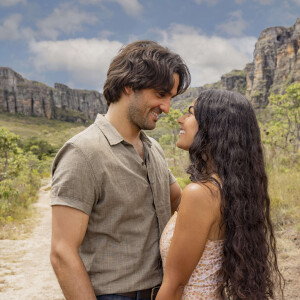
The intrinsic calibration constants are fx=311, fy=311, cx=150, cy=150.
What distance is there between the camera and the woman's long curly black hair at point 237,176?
4.74ft

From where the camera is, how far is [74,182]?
1313 millimetres

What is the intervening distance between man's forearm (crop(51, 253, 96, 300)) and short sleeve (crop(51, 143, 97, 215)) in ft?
0.67

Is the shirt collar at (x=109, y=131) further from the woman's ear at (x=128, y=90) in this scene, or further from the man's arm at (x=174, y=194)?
the man's arm at (x=174, y=194)

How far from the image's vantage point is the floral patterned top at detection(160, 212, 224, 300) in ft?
4.86

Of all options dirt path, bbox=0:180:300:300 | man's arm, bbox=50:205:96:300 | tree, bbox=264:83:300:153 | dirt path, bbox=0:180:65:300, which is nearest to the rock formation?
tree, bbox=264:83:300:153

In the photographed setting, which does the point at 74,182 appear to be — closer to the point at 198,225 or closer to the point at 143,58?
the point at 198,225

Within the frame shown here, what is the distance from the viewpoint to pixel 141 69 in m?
1.60

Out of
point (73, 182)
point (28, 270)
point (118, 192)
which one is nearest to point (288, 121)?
point (28, 270)

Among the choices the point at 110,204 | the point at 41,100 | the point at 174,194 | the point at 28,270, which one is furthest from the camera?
the point at 41,100

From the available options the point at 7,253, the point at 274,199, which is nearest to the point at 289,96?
the point at 274,199

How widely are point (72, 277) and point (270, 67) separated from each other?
245 ft

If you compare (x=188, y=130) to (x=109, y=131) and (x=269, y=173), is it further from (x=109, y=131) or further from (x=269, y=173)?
(x=269, y=173)

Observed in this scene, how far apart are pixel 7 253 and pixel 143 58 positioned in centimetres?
→ 564

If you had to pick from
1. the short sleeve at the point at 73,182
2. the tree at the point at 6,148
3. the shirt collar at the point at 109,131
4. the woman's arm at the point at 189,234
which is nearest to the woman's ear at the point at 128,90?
the shirt collar at the point at 109,131
